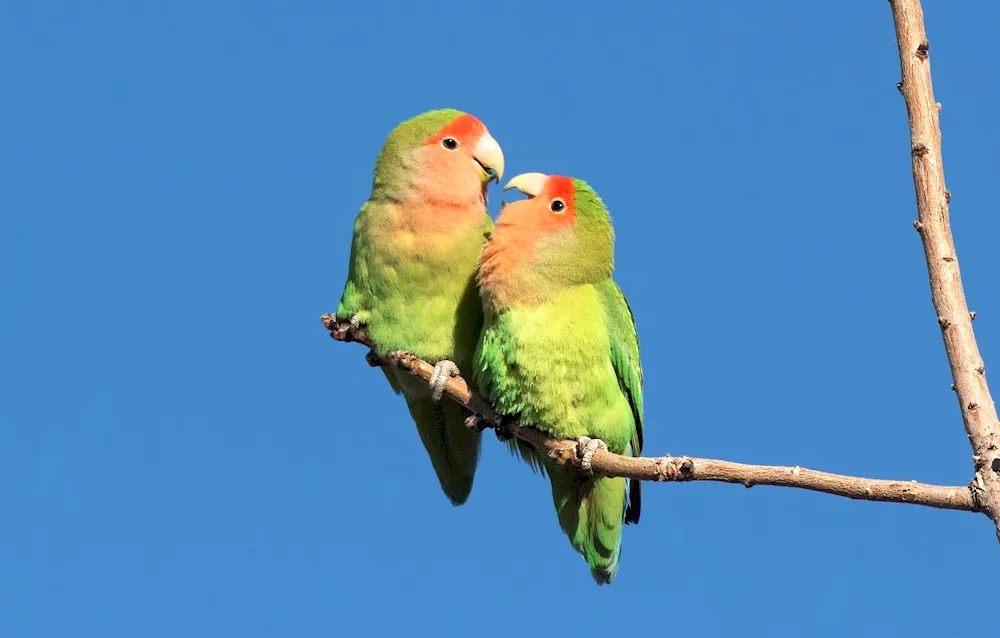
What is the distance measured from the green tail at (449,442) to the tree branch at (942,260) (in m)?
4.04

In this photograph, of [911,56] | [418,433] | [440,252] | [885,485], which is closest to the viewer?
[885,485]

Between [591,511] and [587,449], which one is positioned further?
[591,511]

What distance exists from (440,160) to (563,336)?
1681mm

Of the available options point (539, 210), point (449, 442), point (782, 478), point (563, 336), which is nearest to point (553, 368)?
point (563, 336)

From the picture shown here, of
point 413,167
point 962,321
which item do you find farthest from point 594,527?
point 962,321

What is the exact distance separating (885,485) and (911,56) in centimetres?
199

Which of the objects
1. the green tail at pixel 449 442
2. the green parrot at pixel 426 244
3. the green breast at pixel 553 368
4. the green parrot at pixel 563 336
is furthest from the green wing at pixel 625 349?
the green tail at pixel 449 442

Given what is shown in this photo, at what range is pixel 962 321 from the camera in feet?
16.5

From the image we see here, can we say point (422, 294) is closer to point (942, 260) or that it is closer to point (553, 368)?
point (553, 368)

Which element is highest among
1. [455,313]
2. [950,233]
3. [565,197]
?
[565,197]

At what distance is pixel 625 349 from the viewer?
7.47 meters

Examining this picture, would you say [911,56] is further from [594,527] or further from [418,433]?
[418,433]

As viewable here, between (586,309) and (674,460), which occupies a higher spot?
(586,309)

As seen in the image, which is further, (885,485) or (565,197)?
(565,197)
